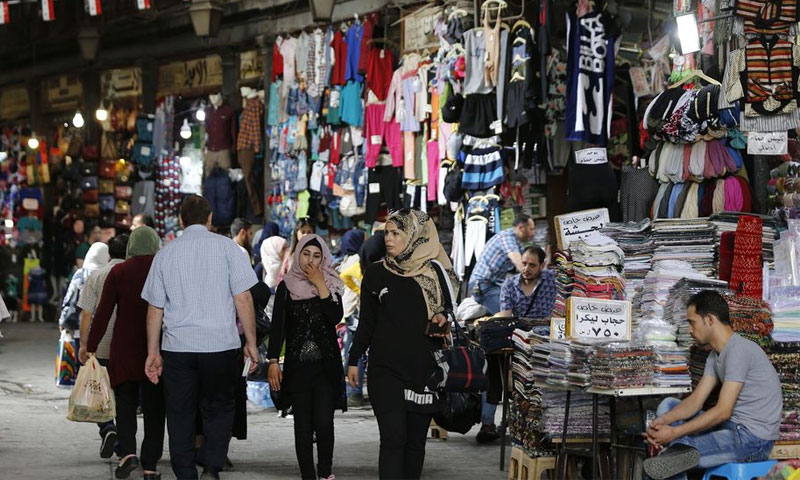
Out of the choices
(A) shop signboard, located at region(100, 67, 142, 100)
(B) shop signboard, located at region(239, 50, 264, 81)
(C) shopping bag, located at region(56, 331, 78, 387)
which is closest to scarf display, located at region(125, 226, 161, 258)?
(C) shopping bag, located at region(56, 331, 78, 387)

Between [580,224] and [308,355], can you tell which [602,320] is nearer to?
[580,224]

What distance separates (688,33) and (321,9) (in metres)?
6.31

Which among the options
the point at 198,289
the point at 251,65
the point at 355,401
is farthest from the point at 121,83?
the point at 198,289

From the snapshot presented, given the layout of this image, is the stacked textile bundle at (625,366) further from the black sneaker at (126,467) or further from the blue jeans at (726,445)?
the black sneaker at (126,467)

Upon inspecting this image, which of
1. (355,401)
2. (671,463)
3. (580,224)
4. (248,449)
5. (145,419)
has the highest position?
(580,224)

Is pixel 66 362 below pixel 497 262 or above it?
below

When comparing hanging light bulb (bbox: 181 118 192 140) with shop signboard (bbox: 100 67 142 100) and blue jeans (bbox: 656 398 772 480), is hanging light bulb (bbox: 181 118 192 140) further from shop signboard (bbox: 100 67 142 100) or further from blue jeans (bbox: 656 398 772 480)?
blue jeans (bbox: 656 398 772 480)

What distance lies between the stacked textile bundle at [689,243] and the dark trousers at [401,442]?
6.73 feet

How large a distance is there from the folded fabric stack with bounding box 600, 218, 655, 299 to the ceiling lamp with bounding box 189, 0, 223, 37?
10426 mm

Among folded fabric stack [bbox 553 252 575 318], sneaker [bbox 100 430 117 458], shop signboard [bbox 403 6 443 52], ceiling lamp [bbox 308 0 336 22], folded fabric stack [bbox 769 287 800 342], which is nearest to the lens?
folded fabric stack [bbox 769 287 800 342]

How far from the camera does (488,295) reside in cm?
1149

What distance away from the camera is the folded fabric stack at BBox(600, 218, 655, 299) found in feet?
25.1

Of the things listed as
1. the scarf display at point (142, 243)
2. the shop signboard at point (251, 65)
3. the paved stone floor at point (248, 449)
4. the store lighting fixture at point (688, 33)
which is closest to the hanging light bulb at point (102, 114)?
the shop signboard at point (251, 65)

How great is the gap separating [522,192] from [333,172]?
3.90 m
